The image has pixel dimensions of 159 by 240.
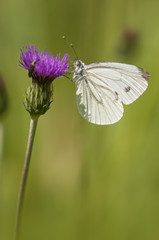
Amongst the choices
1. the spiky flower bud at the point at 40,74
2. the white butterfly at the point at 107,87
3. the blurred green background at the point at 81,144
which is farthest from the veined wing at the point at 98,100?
the blurred green background at the point at 81,144

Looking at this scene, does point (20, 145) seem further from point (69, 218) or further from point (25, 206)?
point (69, 218)

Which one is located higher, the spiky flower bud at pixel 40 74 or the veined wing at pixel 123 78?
the veined wing at pixel 123 78

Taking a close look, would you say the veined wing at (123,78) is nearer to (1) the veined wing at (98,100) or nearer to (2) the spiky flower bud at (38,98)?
(1) the veined wing at (98,100)

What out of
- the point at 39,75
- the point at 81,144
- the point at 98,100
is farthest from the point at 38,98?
the point at 81,144

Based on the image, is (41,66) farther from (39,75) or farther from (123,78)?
(123,78)

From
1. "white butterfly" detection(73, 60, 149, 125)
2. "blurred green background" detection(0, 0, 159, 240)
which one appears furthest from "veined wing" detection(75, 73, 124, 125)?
"blurred green background" detection(0, 0, 159, 240)
